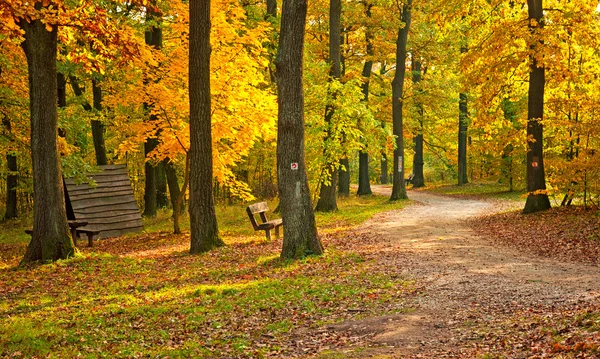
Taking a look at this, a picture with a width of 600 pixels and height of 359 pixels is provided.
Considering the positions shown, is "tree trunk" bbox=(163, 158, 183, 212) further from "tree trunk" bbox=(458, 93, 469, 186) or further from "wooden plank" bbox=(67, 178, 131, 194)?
"tree trunk" bbox=(458, 93, 469, 186)

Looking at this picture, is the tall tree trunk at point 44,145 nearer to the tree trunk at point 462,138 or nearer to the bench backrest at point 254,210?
the bench backrest at point 254,210

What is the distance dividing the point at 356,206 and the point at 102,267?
15198 millimetres

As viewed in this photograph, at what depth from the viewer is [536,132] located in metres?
18.6

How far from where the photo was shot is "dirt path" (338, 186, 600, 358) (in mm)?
6523

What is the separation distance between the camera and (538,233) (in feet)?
48.5

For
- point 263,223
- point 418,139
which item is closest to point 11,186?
point 263,223

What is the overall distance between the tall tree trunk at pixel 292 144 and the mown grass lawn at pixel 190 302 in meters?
0.61

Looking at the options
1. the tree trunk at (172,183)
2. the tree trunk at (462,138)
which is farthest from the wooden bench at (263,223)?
the tree trunk at (462,138)

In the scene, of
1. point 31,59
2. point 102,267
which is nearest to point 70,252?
point 102,267

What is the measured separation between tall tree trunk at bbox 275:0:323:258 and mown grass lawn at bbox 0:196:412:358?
610mm

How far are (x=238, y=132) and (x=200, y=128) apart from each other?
3.24m

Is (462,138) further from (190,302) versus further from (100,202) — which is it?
(190,302)

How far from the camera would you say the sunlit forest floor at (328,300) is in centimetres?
638

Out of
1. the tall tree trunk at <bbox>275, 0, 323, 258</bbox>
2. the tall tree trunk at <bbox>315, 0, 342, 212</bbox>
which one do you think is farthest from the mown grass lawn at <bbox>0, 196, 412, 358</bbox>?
the tall tree trunk at <bbox>315, 0, 342, 212</bbox>
